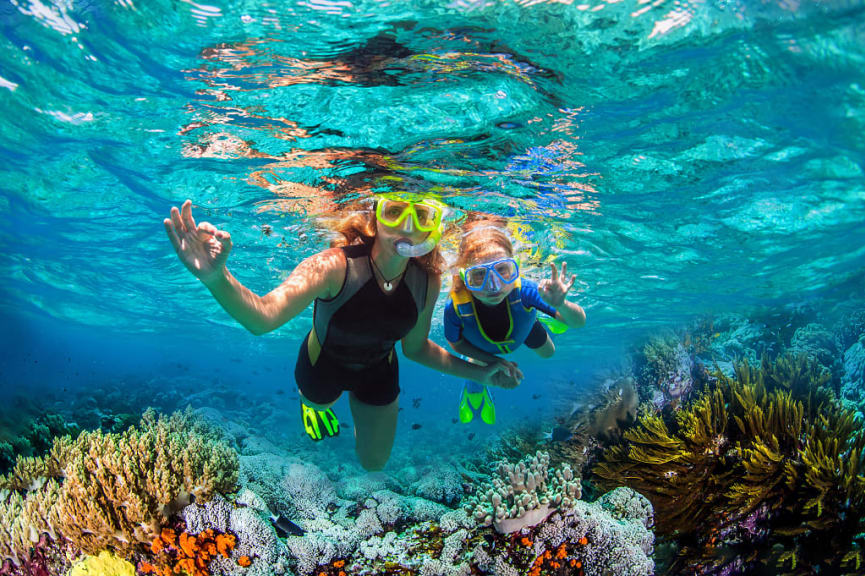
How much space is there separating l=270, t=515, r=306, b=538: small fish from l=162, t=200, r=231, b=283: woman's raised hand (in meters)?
3.60

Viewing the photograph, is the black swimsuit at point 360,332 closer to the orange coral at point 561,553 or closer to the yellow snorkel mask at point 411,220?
the yellow snorkel mask at point 411,220

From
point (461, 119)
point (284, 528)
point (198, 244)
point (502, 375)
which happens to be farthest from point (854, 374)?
point (198, 244)

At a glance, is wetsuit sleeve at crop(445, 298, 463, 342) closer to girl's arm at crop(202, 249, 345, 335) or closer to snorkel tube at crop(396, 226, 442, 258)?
snorkel tube at crop(396, 226, 442, 258)

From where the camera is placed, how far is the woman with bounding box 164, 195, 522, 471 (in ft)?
10.3

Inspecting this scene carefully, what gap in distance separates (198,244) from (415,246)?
91.2 inches

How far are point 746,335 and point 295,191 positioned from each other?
19.1m

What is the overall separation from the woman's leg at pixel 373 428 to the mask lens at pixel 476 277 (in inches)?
87.3

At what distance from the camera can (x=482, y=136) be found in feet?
26.3

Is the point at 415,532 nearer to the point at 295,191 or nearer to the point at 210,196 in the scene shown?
the point at 295,191

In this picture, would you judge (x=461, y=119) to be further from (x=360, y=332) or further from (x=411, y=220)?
(x=360, y=332)

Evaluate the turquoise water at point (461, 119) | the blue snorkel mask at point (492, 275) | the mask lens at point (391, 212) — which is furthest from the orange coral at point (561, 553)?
the turquoise water at point (461, 119)

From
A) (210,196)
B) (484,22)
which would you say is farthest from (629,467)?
(210,196)

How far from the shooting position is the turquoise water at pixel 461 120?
5.75m

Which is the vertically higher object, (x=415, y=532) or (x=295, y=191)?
(x=295, y=191)
